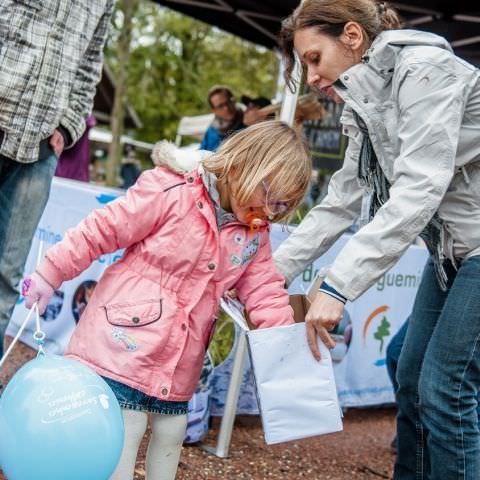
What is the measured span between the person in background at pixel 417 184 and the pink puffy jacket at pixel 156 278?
0.34 meters

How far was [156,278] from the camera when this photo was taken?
212 centimetres

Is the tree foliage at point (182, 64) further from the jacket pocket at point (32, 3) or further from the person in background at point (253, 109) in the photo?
the jacket pocket at point (32, 3)

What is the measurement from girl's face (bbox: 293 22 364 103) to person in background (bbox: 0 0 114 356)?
1021 millimetres

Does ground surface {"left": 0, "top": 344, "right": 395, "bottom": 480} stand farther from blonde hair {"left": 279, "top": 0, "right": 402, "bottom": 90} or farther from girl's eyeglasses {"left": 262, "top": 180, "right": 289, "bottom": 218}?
blonde hair {"left": 279, "top": 0, "right": 402, "bottom": 90}

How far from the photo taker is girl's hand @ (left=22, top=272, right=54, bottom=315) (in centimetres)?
203

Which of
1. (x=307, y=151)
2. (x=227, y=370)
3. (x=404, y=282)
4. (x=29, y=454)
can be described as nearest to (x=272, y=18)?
(x=404, y=282)

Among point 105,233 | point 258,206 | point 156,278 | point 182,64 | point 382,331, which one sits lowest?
point 182,64

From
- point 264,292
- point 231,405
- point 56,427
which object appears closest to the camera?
point 56,427

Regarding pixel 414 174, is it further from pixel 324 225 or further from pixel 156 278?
pixel 156 278

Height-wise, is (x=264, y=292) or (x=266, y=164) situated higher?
(x=266, y=164)

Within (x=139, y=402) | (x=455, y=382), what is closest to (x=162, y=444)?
(x=139, y=402)

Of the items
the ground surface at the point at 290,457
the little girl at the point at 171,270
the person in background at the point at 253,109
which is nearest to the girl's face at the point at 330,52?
the little girl at the point at 171,270

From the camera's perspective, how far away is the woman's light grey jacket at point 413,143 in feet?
6.28

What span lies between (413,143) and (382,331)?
2.56 metres
